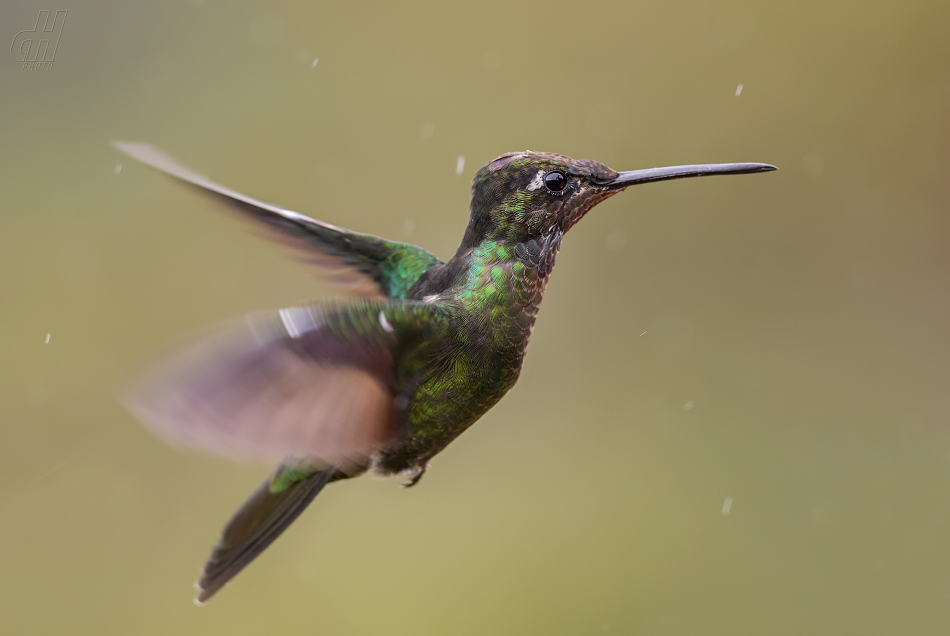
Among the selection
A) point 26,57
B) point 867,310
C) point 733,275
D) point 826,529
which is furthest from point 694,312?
point 26,57

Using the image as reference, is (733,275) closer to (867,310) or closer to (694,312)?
(694,312)

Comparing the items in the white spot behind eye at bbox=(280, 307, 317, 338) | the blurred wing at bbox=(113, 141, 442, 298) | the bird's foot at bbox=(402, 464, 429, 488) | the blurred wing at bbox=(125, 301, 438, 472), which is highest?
the blurred wing at bbox=(113, 141, 442, 298)

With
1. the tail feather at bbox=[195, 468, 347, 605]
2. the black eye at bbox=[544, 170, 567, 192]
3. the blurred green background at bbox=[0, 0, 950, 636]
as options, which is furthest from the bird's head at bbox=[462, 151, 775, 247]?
the blurred green background at bbox=[0, 0, 950, 636]

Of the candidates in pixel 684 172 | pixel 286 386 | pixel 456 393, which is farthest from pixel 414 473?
pixel 684 172

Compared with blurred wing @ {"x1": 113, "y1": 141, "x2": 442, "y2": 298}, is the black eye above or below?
above

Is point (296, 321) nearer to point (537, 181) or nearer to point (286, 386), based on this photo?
point (286, 386)

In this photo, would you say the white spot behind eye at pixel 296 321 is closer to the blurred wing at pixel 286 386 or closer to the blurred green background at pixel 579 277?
the blurred wing at pixel 286 386

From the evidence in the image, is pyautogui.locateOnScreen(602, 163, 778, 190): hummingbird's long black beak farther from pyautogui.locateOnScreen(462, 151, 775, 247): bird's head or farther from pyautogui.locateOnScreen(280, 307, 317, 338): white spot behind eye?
pyautogui.locateOnScreen(280, 307, 317, 338): white spot behind eye
